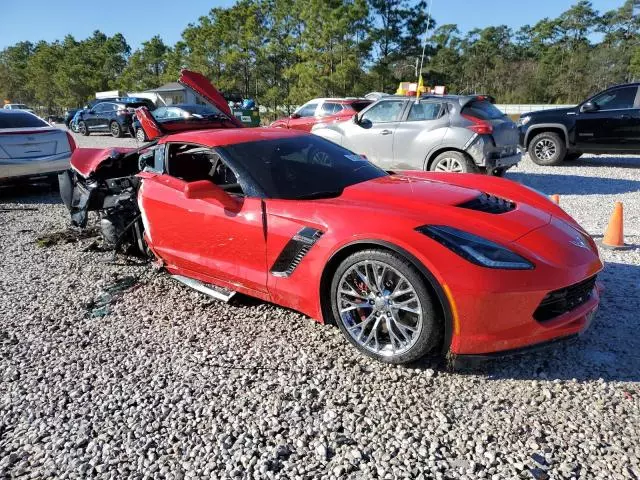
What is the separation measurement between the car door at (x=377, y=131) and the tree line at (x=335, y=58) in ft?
49.5

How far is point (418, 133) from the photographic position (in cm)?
812

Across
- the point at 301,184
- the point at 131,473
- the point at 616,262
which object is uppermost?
the point at 301,184

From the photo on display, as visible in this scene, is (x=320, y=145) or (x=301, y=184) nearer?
(x=301, y=184)

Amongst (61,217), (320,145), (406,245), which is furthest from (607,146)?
(61,217)

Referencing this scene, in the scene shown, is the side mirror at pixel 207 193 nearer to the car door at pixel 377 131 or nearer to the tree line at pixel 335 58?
the car door at pixel 377 131

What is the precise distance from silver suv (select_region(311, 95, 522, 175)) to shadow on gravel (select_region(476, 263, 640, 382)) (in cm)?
456

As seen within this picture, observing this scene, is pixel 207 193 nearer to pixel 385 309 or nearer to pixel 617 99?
pixel 385 309

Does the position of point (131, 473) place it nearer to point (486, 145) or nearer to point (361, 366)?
point (361, 366)

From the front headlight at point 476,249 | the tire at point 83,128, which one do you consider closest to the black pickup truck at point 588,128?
the front headlight at point 476,249

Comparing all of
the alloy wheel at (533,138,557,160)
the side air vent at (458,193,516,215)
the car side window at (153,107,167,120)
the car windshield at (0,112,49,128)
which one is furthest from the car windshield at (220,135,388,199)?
the car side window at (153,107,167,120)

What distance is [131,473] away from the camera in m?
2.14

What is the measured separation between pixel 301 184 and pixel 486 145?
16.2ft

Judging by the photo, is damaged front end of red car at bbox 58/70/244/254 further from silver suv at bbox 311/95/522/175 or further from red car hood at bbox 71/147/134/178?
silver suv at bbox 311/95/522/175

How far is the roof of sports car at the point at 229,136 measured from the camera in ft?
12.3
